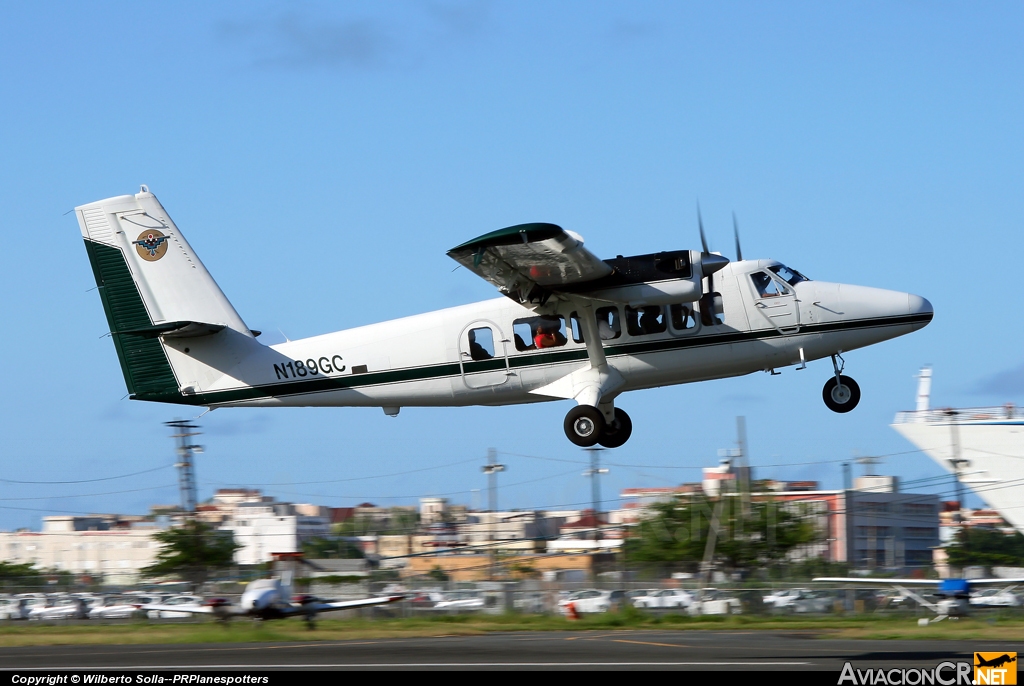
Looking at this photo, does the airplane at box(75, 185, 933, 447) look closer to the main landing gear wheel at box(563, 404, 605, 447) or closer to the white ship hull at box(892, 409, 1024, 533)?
the main landing gear wheel at box(563, 404, 605, 447)

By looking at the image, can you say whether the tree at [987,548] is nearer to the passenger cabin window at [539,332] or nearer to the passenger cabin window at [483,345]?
the passenger cabin window at [539,332]

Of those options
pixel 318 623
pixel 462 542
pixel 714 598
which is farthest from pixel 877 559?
pixel 318 623

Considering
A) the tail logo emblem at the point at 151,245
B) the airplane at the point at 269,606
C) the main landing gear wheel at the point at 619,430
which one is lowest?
the airplane at the point at 269,606

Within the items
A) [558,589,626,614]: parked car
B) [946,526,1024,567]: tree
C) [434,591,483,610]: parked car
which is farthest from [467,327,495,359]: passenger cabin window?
[946,526,1024,567]: tree

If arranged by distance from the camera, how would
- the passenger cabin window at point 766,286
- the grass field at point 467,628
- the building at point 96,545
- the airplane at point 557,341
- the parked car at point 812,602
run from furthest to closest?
1. the building at point 96,545
2. the parked car at point 812,602
3. the grass field at point 467,628
4. the passenger cabin window at point 766,286
5. the airplane at point 557,341

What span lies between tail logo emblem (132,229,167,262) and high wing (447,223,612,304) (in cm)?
635

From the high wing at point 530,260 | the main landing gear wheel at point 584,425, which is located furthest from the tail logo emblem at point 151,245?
the main landing gear wheel at point 584,425

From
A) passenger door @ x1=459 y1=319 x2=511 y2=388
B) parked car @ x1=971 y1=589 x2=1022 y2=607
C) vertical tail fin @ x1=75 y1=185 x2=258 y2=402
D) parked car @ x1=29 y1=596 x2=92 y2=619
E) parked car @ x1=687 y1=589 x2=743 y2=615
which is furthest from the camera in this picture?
parked car @ x1=29 y1=596 x2=92 y2=619

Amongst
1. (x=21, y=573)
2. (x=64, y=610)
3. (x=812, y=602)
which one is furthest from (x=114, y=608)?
(x=21, y=573)

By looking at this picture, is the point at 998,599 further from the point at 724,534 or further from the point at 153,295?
the point at 153,295

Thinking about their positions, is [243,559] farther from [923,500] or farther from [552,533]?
[923,500]

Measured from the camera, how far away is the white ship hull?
3166cm

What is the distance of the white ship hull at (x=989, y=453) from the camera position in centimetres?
3166

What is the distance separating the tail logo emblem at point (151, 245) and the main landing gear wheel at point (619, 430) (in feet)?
27.1
